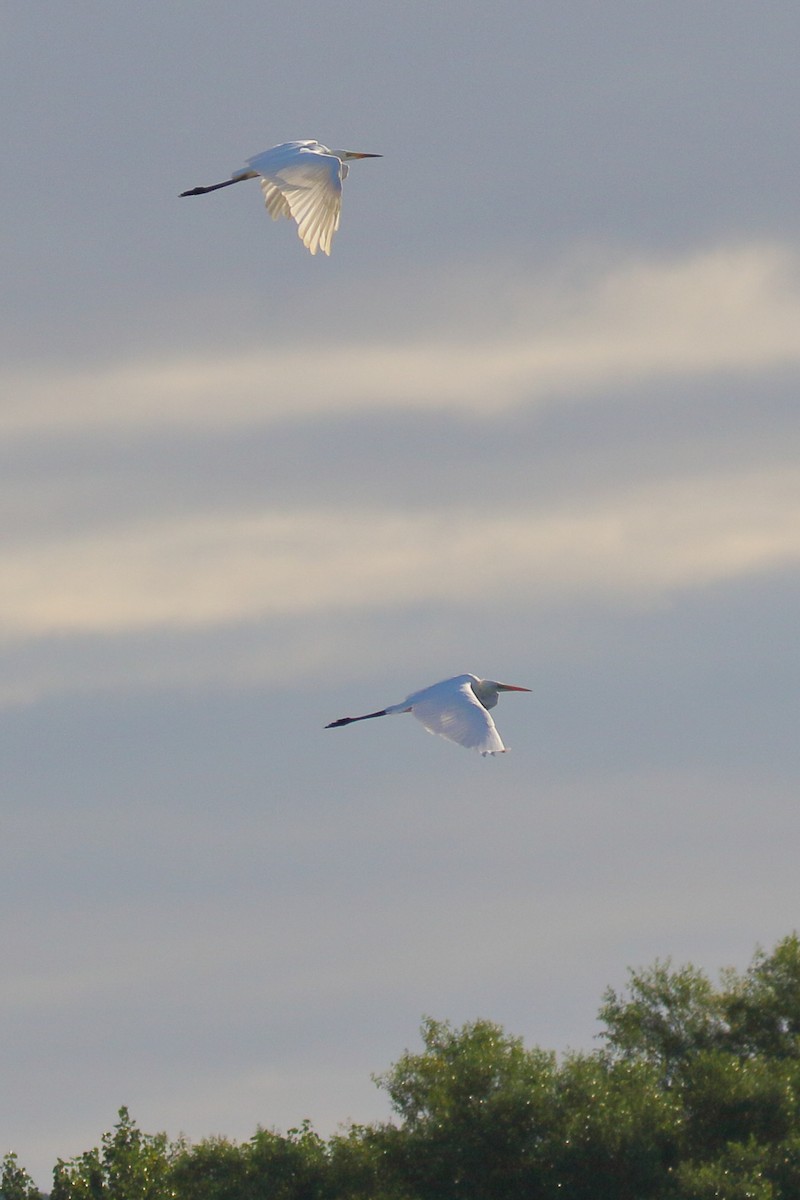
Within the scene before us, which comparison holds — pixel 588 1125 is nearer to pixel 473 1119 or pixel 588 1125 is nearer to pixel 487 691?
pixel 473 1119

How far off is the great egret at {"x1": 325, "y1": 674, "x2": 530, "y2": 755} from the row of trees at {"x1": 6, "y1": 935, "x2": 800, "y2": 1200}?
1750 centimetres

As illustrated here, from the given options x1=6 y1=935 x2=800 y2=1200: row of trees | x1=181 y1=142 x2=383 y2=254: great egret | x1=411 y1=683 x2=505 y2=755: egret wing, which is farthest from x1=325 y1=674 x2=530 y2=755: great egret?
x1=6 y1=935 x2=800 y2=1200: row of trees

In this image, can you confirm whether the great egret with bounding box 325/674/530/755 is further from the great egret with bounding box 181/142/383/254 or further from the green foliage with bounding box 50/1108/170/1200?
the green foliage with bounding box 50/1108/170/1200

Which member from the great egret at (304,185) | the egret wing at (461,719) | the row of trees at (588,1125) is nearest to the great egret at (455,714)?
the egret wing at (461,719)

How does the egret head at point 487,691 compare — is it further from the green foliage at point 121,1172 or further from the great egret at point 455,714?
the green foliage at point 121,1172

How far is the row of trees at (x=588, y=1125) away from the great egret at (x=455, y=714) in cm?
1750

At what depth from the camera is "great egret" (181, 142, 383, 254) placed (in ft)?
110

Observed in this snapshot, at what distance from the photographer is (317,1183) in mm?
56156

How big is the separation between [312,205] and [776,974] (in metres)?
30.4

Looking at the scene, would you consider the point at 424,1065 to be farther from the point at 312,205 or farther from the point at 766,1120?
the point at 312,205

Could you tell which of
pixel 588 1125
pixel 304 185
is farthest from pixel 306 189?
pixel 588 1125

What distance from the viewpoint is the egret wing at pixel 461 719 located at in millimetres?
32625

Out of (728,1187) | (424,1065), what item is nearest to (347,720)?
(728,1187)

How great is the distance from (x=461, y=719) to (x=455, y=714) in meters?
0.29
